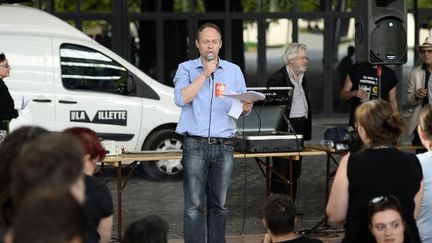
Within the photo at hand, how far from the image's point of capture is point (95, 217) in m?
4.43

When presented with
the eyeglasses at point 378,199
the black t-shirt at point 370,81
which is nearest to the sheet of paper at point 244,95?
the eyeglasses at point 378,199

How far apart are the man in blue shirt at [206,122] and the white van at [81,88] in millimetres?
4955

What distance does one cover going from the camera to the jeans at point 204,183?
22.4 feet

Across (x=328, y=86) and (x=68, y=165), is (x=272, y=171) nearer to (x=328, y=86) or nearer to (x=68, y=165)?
(x=68, y=165)

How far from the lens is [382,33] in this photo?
908 cm

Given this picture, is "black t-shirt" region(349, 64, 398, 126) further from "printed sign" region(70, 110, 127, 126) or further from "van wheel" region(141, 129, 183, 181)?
"printed sign" region(70, 110, 127, 126)

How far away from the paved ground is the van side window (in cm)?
128

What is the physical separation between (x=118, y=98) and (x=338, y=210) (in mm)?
7688

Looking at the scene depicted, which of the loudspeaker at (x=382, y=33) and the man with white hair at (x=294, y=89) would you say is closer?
the loudspeaker at (x=382, y=33)

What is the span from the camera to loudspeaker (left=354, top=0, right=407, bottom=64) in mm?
8961

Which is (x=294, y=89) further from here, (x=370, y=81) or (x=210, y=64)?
(x=210, y=64)

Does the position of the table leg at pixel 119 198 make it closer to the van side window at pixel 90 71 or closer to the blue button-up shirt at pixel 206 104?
the blue button-up shirt at pixel 206 104

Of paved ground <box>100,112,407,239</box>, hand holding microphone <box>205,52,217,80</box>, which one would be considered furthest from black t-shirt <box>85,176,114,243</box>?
paved ground <box>100,112,407,239</box>

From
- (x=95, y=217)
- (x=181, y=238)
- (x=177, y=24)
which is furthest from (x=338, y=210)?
(x=177, y=24)
